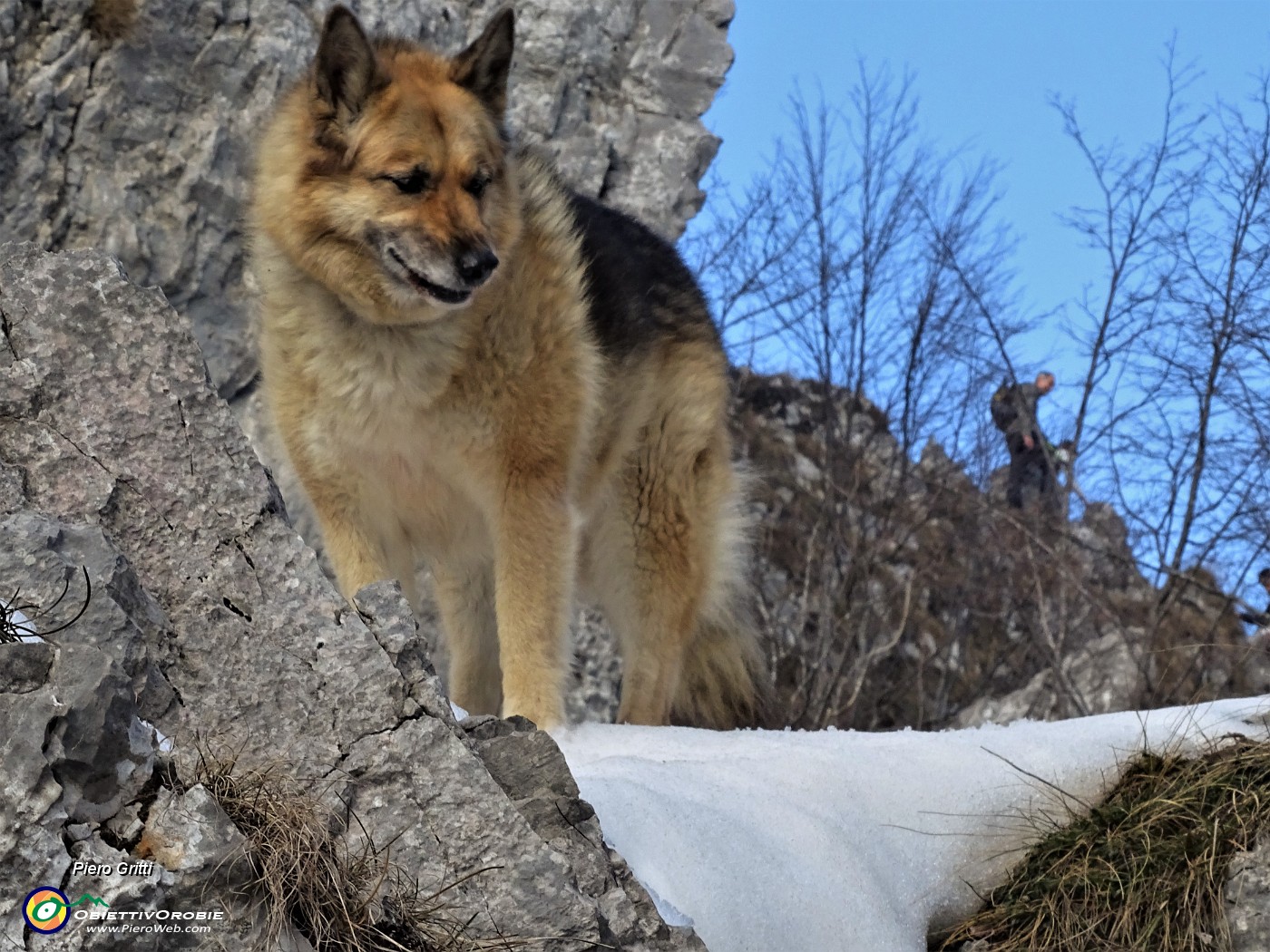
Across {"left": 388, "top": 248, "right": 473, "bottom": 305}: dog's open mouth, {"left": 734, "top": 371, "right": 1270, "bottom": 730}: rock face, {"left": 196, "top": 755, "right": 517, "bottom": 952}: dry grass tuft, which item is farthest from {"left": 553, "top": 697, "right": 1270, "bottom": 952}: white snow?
{"left": 734, "top": 371, "right": 1270, "bottom": 730}: rock face

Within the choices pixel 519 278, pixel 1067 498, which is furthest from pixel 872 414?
pixel 519 278

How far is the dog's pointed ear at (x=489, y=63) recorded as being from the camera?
486 centimetres

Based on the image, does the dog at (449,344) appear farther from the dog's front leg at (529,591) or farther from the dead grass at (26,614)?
the dead grass at (26,614)

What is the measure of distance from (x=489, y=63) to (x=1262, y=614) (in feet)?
20.1

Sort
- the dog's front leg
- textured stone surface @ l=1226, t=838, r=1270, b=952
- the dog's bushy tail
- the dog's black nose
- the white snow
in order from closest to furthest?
the white snow < textured stone surface @ l=1226, t=838, r=1270, b=952 < the dog's black nose < the dog's front leg < the dog's bushy tail

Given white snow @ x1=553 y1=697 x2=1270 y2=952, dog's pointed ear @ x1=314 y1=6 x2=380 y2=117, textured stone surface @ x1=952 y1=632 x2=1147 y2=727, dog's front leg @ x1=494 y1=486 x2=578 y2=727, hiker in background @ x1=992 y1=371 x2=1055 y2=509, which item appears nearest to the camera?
white snow @ x1=553 y1=697 x2=1270 y2=952

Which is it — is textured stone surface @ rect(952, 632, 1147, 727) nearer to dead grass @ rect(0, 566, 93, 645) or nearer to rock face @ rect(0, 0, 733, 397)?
rock face @ rect(0, 0, 733, 397)

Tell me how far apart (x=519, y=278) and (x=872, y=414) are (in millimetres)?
9215

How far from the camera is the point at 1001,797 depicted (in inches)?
157

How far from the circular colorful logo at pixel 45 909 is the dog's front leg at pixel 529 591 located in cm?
269

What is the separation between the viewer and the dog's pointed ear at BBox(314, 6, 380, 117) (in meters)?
4.55

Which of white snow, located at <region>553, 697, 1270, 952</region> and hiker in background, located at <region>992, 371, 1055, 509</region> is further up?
hiker in background, located at <region>992, 371, 1055, 509</region>

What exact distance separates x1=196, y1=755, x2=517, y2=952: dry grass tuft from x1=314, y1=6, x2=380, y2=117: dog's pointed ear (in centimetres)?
280

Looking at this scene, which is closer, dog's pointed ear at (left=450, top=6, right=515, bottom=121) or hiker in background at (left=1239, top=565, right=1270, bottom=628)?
dog's pointed ear at (left=450, top=6, right=515, bottom=121)
